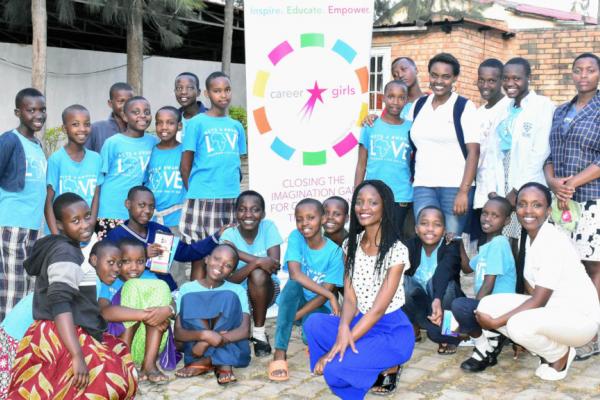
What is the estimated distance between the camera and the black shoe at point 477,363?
12.8 ft

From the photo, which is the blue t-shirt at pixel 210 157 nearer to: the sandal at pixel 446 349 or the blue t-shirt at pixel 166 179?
the blue t-shirt at pixel 166 179

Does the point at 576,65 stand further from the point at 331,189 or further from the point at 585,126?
the point at 331,189

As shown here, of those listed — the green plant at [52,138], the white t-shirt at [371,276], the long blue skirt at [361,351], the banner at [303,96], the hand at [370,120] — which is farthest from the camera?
the green plant at [52,138]

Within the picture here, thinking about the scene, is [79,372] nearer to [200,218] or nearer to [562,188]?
[200,218]

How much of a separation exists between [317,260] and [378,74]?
9.05 m

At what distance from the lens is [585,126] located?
406cm

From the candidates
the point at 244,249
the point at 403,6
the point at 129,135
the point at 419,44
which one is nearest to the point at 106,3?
the point at 419,44

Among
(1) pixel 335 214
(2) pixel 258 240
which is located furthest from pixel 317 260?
(2) pixel 258 240

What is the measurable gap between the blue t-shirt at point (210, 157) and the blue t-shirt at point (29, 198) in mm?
895

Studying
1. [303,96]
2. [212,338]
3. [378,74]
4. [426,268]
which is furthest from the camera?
[378,74]

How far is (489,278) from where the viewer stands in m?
4.11

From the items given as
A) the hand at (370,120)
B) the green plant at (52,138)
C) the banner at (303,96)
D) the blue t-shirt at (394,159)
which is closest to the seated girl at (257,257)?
the banner at (303,96)

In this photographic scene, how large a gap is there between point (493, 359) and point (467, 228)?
104 centimetres

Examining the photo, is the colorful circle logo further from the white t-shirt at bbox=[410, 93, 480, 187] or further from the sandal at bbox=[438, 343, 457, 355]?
the sandal at bbox=[438, 343, 457, 355]
